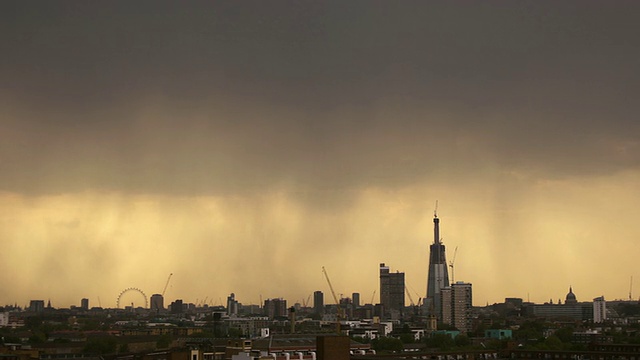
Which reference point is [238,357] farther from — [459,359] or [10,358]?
[459,359]

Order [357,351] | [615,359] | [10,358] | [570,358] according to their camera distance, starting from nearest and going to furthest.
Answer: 1. [10,358]
2. [615,359]
3. [570,358]
4. [357,351]

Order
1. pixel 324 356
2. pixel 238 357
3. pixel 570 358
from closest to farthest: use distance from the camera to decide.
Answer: pixel 324 356
pixel 238 357
pixel 570 358

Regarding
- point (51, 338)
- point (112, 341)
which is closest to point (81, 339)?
point (51, 338)

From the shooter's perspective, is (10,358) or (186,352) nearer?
(186,352)

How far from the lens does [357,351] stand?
123 meters

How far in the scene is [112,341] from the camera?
160 meters

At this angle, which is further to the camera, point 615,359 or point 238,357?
point 615,359

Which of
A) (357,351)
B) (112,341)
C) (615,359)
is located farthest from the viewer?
(112,341)

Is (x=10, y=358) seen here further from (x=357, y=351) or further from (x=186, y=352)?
(x=357, y=351)

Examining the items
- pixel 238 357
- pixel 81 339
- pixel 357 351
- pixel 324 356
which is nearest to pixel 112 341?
pixel 81 339

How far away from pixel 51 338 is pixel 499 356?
10499cm

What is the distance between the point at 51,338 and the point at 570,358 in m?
120

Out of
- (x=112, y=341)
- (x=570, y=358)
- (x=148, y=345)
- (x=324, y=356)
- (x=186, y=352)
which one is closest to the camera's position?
(x=324, y=356)

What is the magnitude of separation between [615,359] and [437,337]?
86340mm
